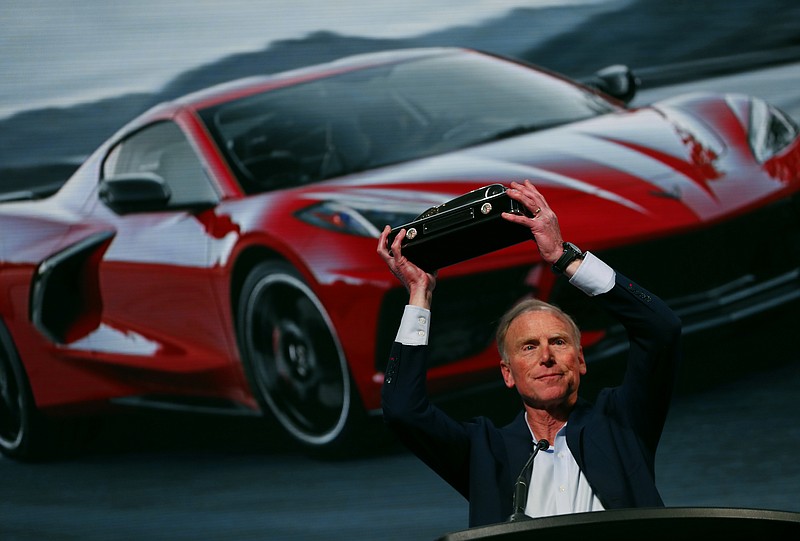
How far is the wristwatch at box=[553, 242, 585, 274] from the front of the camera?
56.4 inches

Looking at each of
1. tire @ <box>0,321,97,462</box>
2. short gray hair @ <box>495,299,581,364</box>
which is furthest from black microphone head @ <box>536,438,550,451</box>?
tire @ <box>0,321,97,462</box>

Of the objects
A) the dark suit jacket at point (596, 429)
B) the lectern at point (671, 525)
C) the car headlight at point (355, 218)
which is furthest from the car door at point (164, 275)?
the lectern at point (671, 525)

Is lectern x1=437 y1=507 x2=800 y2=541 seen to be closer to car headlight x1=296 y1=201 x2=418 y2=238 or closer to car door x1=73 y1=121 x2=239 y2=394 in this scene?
car headlight x1=296 y1=201 x2=418 y2=238

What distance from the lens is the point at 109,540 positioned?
2707 mm

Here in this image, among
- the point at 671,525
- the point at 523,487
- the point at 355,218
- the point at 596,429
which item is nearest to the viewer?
the point at 671,525

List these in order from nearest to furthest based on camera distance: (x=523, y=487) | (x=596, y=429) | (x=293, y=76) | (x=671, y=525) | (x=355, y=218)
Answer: (x=671, y=525), (x=523, y=487), (x=596, y=429), (x=355, y=218), (x=293, y=76)

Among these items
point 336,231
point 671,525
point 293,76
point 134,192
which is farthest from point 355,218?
point 671,525

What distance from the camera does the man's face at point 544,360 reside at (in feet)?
4.99

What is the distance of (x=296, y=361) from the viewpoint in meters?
2.64

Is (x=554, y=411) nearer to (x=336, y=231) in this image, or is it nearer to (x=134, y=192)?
(x=336, y=231)

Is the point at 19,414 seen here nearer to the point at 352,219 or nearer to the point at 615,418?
the point at 352,219

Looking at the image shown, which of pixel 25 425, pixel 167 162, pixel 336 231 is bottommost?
pixel 25 425

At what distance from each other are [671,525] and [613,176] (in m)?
1.83

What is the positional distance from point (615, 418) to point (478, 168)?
1.21 metres
